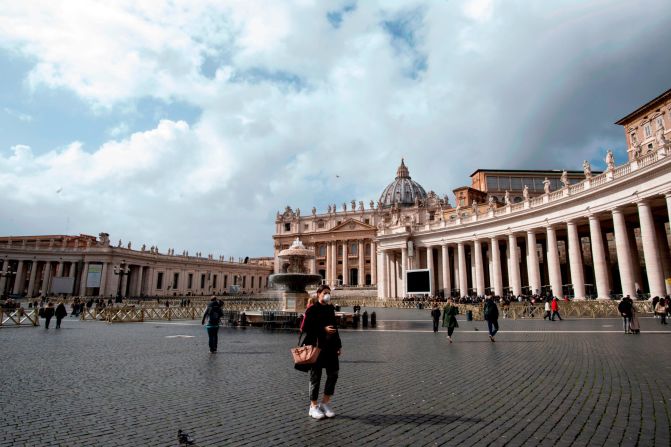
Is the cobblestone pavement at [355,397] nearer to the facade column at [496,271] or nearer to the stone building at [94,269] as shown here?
the facade column at [496,271]

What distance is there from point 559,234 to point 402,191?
7268cm

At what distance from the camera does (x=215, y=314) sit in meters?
11.5

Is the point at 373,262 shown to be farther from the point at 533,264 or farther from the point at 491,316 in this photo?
the point at 491,316

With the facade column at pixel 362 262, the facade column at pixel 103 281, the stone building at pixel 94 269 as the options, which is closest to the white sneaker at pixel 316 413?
the stone building at pixel 94 269

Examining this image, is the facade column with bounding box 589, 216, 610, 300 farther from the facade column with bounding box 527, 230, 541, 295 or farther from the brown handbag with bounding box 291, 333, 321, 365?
the brown handbag with bounding box 291, 333, 321, 365

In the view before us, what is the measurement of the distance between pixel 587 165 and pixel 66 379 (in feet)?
113

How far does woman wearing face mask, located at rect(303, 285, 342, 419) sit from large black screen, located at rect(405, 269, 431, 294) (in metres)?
33.2

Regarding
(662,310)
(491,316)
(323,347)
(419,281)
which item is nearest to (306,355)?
(323,347)

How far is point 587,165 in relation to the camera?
2983 centimetres

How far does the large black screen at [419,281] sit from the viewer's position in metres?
37.3

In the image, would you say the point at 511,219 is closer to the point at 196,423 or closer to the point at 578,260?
the point at 578,260

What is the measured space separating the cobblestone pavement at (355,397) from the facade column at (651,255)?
15866 millimetres

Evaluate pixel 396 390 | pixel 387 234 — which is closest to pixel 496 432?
pixel 396 390

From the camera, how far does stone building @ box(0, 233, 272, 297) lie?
6538 centimetres
